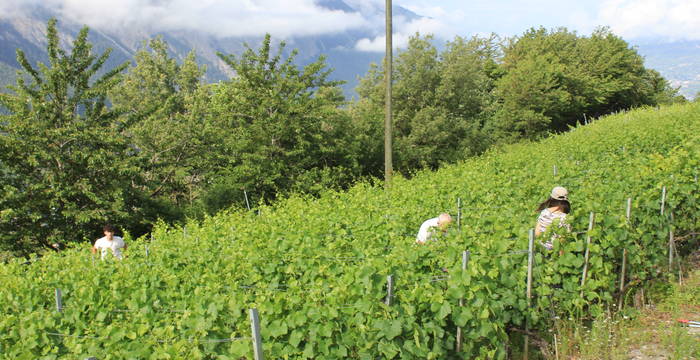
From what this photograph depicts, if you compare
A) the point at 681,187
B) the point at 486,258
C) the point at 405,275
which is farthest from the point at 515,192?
the point at 405,275

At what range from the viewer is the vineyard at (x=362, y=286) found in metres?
3.18

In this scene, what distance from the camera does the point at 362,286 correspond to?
338 centimetres

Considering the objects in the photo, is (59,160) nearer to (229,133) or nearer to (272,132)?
(229,133)

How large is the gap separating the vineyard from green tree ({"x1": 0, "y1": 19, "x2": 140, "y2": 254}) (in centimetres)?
598

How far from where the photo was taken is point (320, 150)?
17766 mm

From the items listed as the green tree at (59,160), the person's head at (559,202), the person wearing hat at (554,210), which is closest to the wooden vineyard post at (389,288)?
the person wearing hat at (554,210)

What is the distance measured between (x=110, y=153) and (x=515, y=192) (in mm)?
10716

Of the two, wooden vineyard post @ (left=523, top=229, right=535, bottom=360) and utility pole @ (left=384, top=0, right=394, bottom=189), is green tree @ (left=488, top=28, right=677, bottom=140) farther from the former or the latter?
wooden vineyard post @ (left=523, top=229, right=535, bottom=360)

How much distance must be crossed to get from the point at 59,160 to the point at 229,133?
6.09 meters

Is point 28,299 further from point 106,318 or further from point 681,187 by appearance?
point 681,187

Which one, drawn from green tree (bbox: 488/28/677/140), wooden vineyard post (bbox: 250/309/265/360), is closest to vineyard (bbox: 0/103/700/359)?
wooden vineyard post (bbox: 250/309/265/360)

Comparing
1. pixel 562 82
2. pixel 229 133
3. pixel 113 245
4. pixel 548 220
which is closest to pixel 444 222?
pixel 548 220

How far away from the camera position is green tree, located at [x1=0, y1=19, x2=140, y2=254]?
11.9 m

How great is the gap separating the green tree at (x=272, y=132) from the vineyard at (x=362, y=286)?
368 inches
